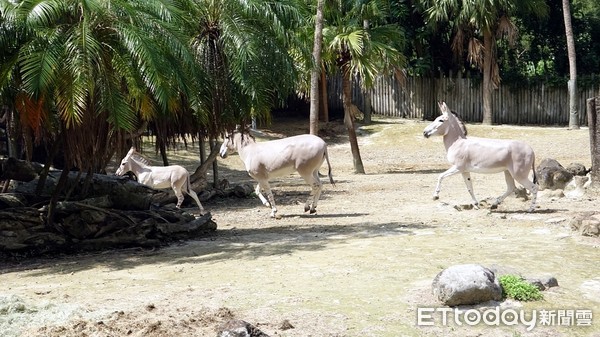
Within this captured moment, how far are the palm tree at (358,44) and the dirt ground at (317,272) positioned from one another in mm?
6325

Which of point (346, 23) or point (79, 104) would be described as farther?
point (346, 23)

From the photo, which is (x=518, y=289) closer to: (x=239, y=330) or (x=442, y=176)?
(x=239, y=330)

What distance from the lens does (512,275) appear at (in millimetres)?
9273

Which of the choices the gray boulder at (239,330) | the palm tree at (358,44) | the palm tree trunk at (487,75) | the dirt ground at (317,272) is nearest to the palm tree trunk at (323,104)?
the palm tree trunk at (487,75)

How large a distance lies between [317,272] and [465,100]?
1075 inches

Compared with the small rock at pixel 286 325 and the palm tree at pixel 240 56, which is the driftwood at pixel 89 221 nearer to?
the palm tree at pixel 240 56

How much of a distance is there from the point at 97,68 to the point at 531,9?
25.7 meters

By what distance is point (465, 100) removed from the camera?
120ft

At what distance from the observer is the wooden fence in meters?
35.1

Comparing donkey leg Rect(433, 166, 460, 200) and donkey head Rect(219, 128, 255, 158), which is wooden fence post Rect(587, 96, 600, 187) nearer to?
donkey leg Rect(433, 166, 460, 200)

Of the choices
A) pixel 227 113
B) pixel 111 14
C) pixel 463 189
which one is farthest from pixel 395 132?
pixel 111 14

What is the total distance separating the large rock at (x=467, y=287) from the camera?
868 centimetres

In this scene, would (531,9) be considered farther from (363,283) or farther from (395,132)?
(363,283)

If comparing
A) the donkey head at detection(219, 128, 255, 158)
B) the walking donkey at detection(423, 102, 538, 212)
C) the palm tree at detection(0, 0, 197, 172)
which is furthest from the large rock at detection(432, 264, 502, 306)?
the donkey head at detection(219, 128, 255, 158)
